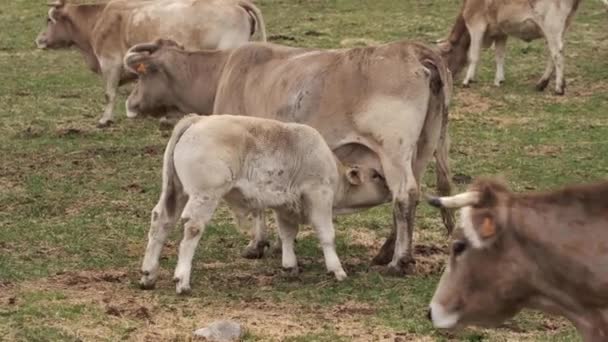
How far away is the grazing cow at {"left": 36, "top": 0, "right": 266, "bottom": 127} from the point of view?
1445 centimetres

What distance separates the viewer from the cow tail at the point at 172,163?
8.47 meters

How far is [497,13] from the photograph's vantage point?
17.6 m

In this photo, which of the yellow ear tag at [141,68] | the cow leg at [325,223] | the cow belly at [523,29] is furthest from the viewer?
the cow belly at [523,29]

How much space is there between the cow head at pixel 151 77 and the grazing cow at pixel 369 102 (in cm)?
73

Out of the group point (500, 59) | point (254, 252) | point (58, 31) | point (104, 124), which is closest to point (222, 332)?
point (254, 252)

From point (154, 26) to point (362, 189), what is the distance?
20.7 ft

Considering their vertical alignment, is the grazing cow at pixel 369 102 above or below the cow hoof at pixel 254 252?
above

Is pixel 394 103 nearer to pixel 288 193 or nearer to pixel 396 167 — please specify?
pixel 396 167

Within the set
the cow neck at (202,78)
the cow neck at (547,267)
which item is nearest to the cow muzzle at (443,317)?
the cow neck at (547,267)

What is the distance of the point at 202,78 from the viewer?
34.6 ft

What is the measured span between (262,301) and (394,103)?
5.68 ft

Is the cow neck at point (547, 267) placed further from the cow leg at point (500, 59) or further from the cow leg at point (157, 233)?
the cow leg at point (500, 59)

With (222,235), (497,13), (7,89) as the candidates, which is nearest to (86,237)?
(222,235)

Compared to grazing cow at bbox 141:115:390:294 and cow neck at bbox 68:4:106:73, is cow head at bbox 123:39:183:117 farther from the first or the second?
cow neck at bbox 68:4:106:73
